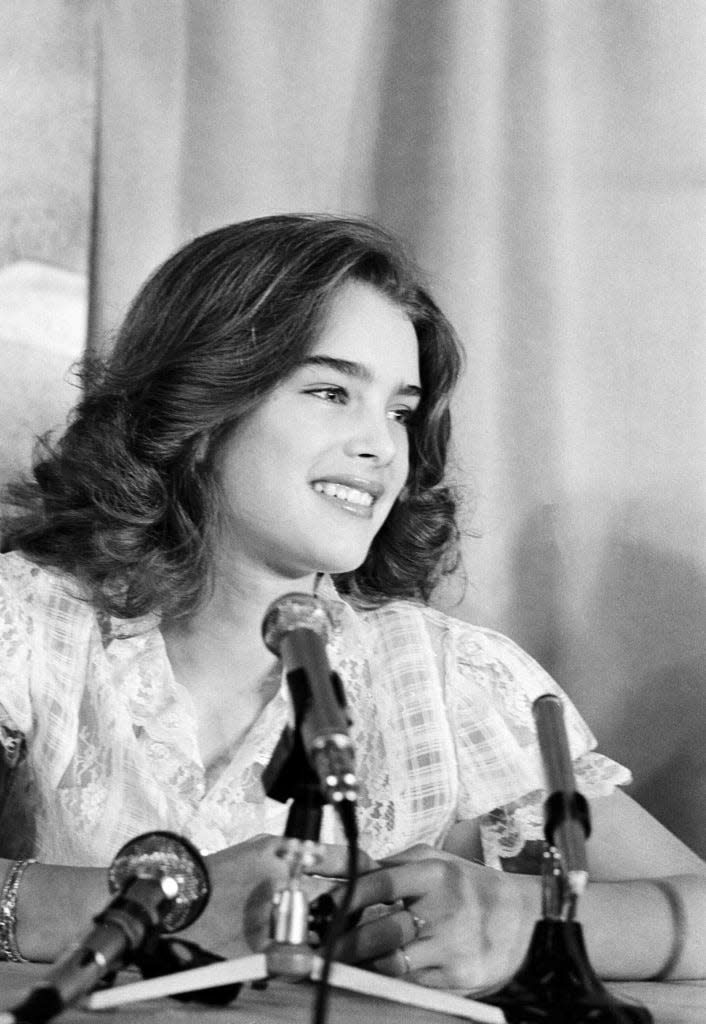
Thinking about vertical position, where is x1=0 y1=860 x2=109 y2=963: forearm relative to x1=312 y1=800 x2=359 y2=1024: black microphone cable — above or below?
below

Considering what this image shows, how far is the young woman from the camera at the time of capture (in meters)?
1.70

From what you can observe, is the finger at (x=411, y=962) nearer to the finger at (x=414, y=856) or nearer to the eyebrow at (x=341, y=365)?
the finger at (x=414, y=856)

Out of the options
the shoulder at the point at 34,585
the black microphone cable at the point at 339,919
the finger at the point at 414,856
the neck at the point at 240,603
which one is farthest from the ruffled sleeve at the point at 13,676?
the black microphone cable at the point at 339,919

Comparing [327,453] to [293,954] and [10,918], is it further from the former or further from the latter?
[293,954]

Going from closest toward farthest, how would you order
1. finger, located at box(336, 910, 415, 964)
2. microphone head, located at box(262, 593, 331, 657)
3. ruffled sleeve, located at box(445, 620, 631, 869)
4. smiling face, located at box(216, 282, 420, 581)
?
microphone head, located at box(262, 593, 331, 657), finger, located at box(336, 910, 415, 964), smiling face, located at box(216, 282, 420, 581), ruffled sleeve, located at box(445, 620, 631, 869)

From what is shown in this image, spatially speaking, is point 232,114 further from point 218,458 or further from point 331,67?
point 218,458

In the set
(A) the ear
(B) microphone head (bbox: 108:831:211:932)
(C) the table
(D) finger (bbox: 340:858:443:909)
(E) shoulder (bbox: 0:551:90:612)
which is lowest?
(C) the table

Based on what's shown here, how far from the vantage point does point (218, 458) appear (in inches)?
70.7

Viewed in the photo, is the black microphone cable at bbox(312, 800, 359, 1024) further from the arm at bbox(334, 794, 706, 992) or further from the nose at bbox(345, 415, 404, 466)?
the nose at bbox(345, 415, 404, 466)

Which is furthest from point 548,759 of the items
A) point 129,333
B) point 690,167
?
point 690,167


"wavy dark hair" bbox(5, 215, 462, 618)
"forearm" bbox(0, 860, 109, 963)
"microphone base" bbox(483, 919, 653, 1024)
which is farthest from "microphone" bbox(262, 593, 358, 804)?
"wavy dark hair" bbox(5, 215, 462, 618)

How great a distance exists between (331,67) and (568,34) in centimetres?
43

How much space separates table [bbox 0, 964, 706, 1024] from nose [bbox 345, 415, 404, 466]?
0.65 m

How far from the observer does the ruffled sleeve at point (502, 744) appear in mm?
1795
